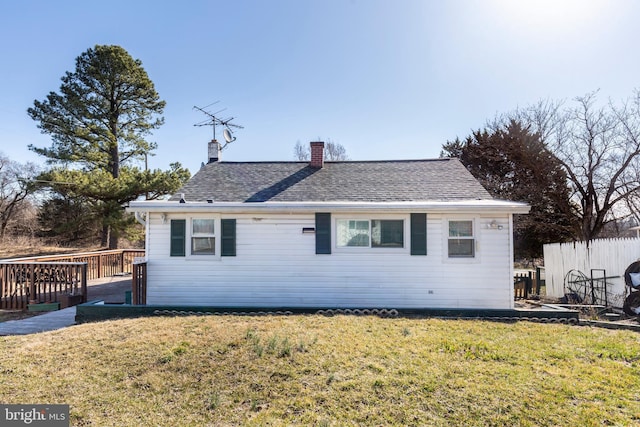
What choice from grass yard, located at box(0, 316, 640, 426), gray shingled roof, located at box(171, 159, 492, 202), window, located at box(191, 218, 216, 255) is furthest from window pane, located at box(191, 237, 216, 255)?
grass yard, located at box(0, 316, 640, 426)

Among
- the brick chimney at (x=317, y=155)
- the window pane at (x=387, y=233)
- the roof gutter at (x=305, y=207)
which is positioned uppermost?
the brick chimney at (x=317, y=155)

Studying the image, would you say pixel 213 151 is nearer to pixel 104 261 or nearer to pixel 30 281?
pixel 30 281

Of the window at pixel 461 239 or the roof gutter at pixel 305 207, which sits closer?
the roof gutter at pixel 305 207

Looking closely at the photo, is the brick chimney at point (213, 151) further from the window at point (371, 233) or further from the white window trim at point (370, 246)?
the window at point (371, 233)

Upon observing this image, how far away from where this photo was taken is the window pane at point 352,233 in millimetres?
7637

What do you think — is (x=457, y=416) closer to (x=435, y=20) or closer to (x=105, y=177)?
(x=435, y=20)

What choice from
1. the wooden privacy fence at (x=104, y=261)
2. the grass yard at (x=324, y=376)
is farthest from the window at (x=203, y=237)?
the wooden privacy fence at (x=104, y=261)

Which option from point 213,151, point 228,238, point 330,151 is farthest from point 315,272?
point 330,151

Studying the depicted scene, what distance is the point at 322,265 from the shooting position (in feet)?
25.1

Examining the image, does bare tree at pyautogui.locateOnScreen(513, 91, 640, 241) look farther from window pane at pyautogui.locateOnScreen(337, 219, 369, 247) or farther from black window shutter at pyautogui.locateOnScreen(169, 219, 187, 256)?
black window shutter at pyautogui.locateOnScreen(169, 219, 187, 256)

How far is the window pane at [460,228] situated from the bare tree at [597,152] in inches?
480

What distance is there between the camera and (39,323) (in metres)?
6.84

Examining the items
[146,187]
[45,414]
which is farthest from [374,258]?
[146,187]

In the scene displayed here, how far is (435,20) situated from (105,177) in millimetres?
16782
